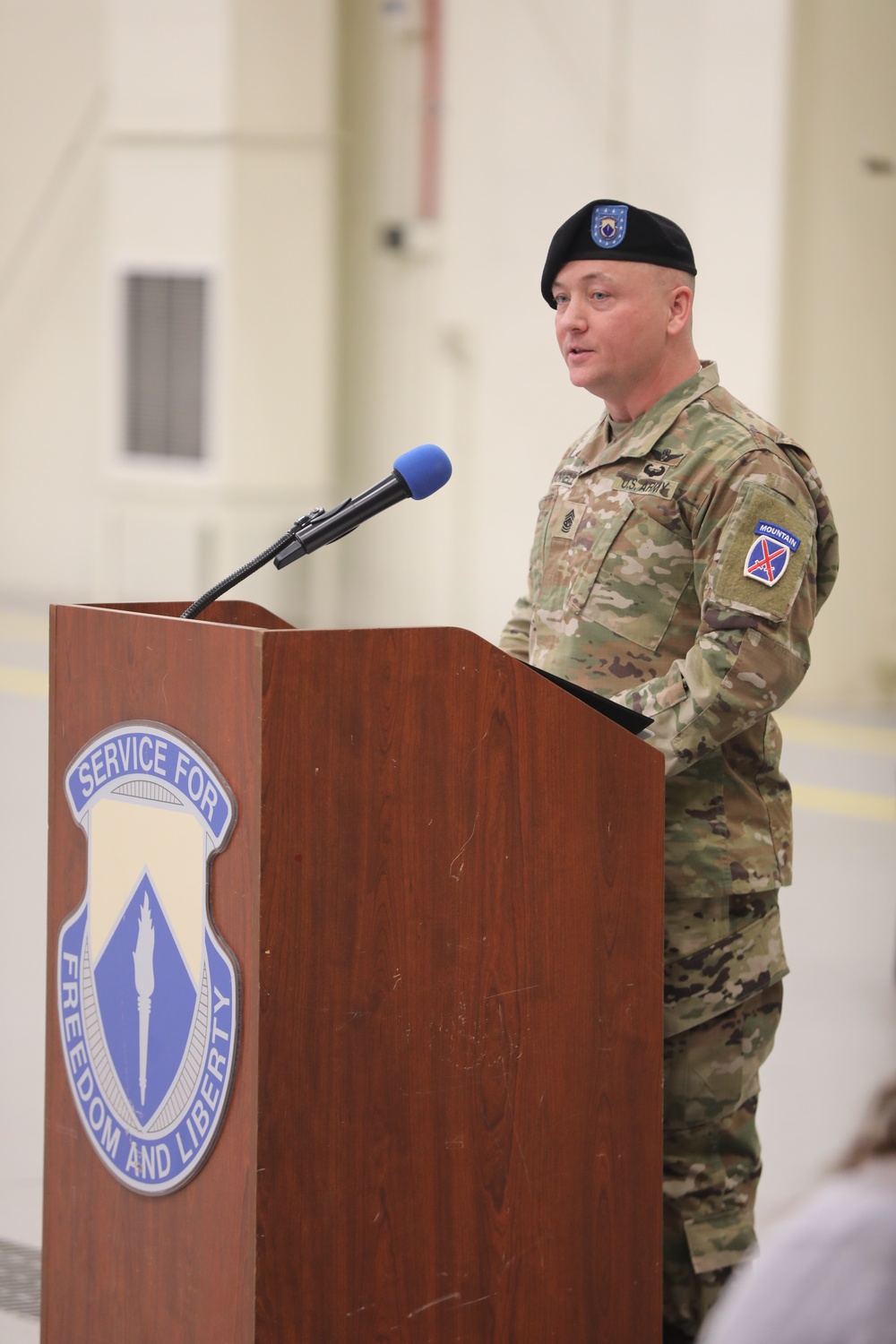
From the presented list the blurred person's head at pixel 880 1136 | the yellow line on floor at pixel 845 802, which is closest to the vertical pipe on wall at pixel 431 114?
the yellow line on floor at pixel 845 802

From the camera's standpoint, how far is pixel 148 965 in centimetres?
153

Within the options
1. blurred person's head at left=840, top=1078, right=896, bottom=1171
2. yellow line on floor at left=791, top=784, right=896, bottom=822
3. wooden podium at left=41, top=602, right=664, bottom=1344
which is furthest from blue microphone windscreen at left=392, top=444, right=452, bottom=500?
yellow line on floor at left=791, top=784, right=896, bottom=822

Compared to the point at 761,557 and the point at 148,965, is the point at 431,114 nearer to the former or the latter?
the point at 761,557

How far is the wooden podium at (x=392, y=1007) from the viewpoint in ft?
4.68

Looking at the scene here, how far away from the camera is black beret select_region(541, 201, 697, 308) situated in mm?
1863

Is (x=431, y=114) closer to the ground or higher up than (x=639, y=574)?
higher up

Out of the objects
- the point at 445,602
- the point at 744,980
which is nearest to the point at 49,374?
the point at 445,602

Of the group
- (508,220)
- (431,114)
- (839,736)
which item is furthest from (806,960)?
(431,114)

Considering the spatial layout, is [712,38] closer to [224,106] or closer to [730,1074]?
[224,106]

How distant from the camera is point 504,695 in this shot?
1.57m

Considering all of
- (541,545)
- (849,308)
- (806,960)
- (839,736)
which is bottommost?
(806,960)

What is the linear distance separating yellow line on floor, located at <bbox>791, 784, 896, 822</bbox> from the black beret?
3479 mm

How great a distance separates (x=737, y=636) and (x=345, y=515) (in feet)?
1.41

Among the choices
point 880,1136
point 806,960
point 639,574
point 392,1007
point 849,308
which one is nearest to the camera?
point 880,1136
